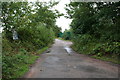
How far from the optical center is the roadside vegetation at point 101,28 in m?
8.26

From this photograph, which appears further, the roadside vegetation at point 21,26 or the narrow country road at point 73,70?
the roadside vegetation at point 21,26

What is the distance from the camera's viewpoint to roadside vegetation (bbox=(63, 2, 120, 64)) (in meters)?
8.26

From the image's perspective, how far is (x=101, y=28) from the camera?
38.3ft

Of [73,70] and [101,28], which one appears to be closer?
[73,70]

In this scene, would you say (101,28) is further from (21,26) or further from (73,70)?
(21,26)

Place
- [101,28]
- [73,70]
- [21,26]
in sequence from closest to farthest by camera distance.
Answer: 1. [73,70]
2. [21,26]
3. [101,28]

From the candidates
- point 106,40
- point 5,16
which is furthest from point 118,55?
point 5,16

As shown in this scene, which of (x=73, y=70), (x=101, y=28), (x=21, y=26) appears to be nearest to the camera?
(x=73, y=70)

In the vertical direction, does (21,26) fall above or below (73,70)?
above

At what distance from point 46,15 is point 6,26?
180 inches

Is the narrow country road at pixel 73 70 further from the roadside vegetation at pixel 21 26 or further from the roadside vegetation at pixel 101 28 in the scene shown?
the roadside vegetation at pixel 101 28

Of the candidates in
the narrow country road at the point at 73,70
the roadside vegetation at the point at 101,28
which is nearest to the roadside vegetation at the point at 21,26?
the narrow country road at the point at 73,70

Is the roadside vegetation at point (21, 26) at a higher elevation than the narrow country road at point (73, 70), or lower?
higher

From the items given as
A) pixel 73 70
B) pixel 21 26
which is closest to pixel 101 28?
pixel 73 70
